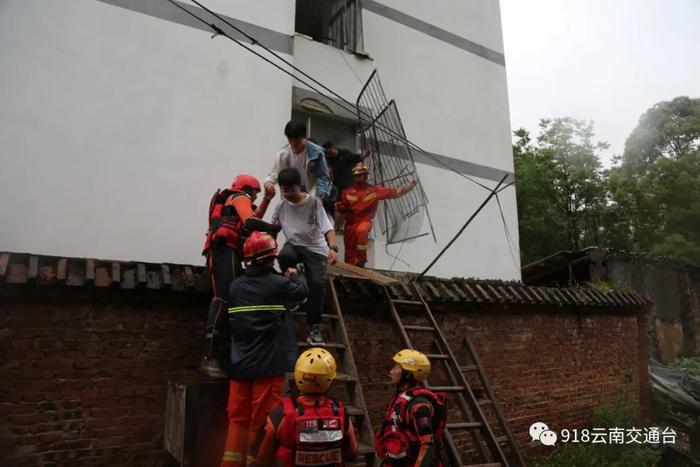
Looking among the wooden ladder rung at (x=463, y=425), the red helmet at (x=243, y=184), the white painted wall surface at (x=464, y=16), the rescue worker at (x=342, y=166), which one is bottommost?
the wooden ladder rung at (x=463, y=425)

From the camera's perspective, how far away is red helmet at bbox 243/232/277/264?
11.9ft

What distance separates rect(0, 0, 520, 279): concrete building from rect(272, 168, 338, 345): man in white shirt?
246cm

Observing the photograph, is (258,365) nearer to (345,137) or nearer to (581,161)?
(345,137)

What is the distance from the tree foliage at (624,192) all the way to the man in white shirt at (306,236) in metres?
16.7

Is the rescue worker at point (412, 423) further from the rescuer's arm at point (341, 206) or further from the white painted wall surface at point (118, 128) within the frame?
the white painted wall surface at point (118, 128)

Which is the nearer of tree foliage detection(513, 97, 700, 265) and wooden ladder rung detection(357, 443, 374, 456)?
wooden ladder rung detection(357, 443, 374, 456)

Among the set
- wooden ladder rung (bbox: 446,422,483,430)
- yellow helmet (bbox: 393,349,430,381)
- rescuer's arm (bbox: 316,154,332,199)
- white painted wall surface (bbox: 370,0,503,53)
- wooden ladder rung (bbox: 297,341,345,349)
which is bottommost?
wooden ladder rung (bbox: 446,422,483,430)

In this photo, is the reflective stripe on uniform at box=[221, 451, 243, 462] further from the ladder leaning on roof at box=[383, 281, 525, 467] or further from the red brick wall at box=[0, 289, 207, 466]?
the ladder leaning on roof at box=[383, 281, 525, 467]

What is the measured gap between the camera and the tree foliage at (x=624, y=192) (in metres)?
19.5

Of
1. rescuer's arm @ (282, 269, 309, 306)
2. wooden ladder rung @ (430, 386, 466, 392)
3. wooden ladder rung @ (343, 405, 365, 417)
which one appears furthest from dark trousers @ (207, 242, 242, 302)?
wooden ladder rung @ (430, 386, 466, 392)

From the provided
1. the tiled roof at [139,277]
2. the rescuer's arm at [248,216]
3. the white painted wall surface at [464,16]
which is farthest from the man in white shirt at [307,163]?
the white painted wall surface at [464,16]

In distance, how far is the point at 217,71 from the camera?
22.5 feet

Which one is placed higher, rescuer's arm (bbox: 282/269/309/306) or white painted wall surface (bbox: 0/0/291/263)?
white painted wall surface (bbox: 0/0/291/263)

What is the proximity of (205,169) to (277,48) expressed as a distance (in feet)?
7.32
